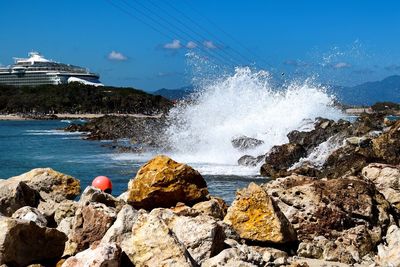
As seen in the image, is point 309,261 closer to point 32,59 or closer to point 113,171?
point 113,171

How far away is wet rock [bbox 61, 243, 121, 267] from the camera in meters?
5.08

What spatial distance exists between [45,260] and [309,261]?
284cm

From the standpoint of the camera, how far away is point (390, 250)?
259 inches

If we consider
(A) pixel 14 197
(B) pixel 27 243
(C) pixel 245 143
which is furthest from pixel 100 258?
(C) pixel 245 143

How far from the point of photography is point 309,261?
21.6ft

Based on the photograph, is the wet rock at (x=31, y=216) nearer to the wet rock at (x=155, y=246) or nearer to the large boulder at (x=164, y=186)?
the large boulder at (x=164, y=186)

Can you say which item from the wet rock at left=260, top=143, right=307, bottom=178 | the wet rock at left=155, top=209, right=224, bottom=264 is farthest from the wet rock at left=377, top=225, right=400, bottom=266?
the wet rock at left=260, top=143, right=307, bottom=178

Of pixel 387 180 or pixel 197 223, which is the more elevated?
pixel 387 180

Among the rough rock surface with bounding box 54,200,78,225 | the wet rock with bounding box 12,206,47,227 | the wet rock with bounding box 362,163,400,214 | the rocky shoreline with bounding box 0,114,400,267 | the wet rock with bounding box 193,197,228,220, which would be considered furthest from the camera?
the wet rock with bounding box 362,163,400,214

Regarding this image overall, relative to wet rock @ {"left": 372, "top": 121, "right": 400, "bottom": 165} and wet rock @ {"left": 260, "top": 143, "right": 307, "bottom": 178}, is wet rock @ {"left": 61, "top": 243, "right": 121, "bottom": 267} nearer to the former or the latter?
wet rock @ {"left": 372, "top": 121, "right": 400, "bottom": 165}

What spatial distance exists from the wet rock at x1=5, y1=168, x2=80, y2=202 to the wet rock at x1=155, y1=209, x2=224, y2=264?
14.5 ft

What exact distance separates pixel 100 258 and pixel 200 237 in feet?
3.41

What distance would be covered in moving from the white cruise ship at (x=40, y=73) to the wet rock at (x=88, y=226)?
144 meters

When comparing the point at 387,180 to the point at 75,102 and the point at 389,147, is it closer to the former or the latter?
the point at 389,147
